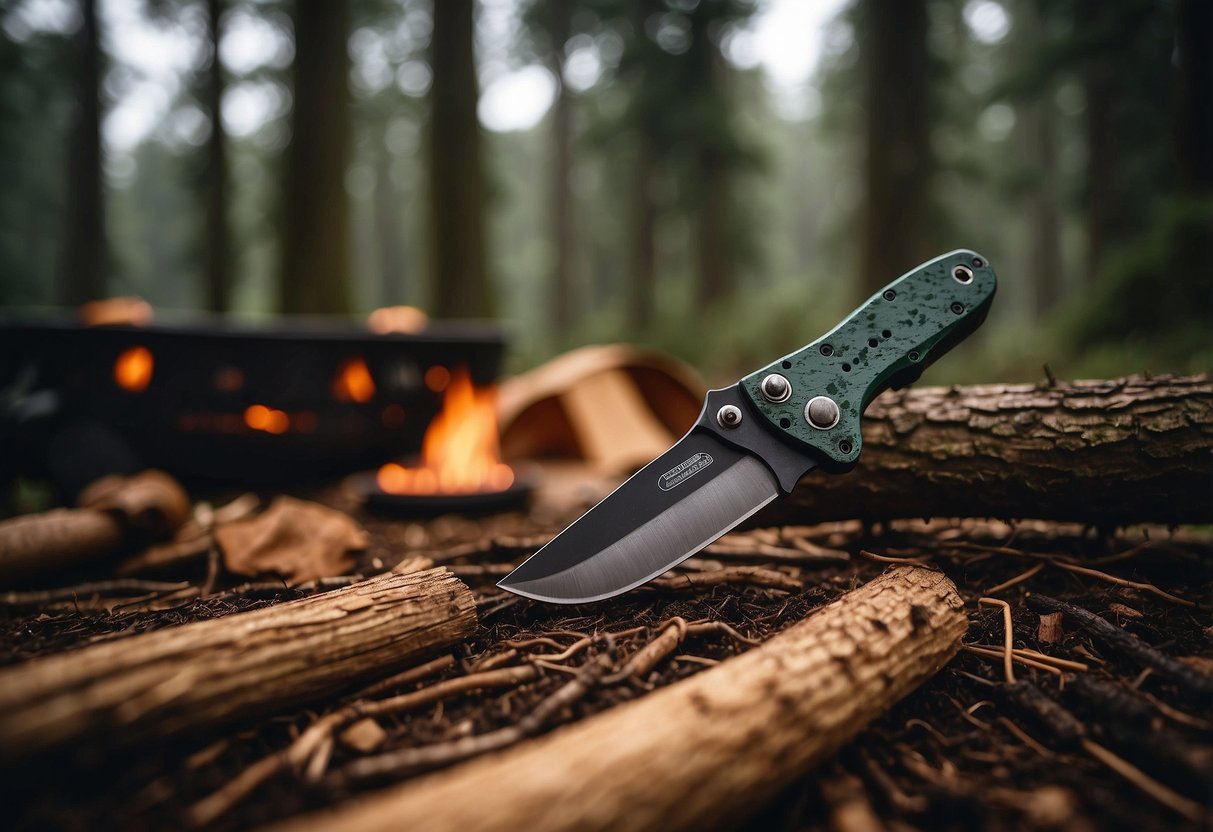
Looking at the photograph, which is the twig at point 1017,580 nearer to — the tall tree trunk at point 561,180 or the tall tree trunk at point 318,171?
the tall tree trunk at point 318,171

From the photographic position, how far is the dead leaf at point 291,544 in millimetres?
2383

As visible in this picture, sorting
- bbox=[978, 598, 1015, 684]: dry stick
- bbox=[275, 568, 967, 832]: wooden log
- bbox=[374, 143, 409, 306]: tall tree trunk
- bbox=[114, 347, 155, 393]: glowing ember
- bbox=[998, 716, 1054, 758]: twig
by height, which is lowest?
bbox=[998, 716, 1054, 758]: twig

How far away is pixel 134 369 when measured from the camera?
3645mm

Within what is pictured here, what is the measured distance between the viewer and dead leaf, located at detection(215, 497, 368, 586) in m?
2.38

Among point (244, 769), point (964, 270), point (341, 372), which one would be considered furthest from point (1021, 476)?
point (341, 372)

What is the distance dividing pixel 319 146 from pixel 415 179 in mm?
23832

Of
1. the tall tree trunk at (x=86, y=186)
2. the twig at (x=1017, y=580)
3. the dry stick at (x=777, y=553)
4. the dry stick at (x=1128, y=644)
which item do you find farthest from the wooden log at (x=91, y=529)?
the tall tree trunk at (x=86, y=186)

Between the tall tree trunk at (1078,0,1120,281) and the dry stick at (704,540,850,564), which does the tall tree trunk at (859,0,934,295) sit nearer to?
the dry stick at (704,540,850,564)

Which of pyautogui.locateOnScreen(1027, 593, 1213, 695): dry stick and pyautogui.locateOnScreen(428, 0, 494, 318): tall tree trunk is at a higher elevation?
pyautogui.locateOnScreen(428, 0, 494, 318): tall tree trunk

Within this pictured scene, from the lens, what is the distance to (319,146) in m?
8.04

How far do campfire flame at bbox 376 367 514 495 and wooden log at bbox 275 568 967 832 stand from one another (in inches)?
113

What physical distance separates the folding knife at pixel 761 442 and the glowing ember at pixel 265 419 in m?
2.75

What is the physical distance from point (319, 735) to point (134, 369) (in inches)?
128

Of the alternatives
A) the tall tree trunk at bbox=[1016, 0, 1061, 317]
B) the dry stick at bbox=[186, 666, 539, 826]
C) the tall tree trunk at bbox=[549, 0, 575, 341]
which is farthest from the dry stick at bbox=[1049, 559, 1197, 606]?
the tall tree trunk at bbox=[1016, 0, 1061, 317]
